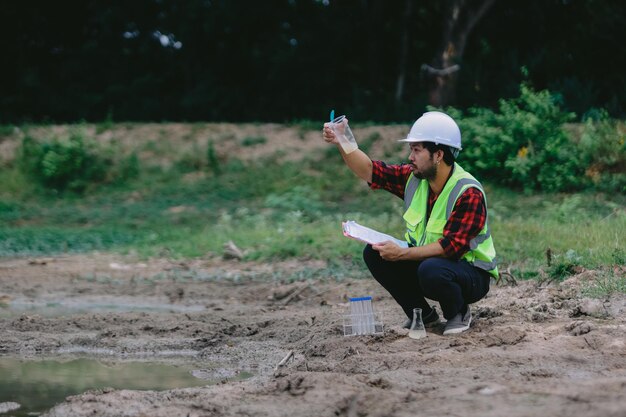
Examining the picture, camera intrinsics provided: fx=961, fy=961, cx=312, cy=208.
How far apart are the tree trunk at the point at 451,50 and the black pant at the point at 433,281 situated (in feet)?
44.0

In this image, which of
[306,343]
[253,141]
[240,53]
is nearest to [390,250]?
[306,343]

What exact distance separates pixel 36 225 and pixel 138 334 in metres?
7.60

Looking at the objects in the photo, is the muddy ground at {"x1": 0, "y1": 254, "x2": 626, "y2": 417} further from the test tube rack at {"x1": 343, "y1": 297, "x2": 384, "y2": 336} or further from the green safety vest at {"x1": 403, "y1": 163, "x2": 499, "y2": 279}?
the green safety vest at {"x1": 403, "y1": 163, "x2": 499, "y2": 279}

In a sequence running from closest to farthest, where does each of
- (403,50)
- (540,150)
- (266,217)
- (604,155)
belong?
(266,217) → (604,155) → (540,150) → (403,50)

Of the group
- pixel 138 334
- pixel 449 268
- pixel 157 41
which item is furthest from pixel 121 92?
pixel 449 268

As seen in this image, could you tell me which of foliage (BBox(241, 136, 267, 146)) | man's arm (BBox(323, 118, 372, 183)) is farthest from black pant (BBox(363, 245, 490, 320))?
foliage (BBox(241, 136, 267, 146))

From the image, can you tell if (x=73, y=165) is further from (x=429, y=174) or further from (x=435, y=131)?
(x=435, y=131)

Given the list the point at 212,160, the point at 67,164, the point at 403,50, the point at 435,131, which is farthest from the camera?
the point at 403,50

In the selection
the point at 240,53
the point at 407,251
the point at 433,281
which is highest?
the point at 240,53

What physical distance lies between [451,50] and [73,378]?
14.9m

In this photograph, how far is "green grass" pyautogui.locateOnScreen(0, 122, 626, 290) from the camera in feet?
33.9

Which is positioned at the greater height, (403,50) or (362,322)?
(403,50)

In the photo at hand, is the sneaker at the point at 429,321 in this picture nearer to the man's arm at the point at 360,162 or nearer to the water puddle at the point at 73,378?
the man's arm at the point at 360,162

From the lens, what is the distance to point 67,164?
17438 mm
